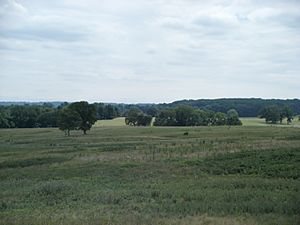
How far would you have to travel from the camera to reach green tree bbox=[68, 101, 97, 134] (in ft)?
280

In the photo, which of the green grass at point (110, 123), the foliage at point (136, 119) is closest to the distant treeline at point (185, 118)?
the foliage at point (136, 119)

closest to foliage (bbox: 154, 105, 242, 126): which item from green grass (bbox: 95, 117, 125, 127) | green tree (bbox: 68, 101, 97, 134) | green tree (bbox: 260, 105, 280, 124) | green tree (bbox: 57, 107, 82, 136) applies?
green tree (bbox: 260, 105, 280, 124)

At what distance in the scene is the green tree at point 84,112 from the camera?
280 feet

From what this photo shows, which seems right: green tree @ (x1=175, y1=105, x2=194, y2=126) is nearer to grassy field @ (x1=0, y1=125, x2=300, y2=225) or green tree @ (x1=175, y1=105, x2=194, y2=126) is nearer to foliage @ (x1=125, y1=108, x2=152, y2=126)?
foliage @ (x1=125, y1=108, x2=152, y2=126)

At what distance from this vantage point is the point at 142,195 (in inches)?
722

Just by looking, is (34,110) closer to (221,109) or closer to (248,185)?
(221,109)

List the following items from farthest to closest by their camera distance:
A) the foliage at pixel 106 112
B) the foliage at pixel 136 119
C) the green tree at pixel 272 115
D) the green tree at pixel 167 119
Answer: the foliage at pixel 106 112 < the green tree at pixel 167 119 < the green tree at pixel 272 115 < the foliage at pixel 136 119

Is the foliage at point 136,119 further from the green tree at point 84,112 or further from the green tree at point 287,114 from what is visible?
the green tree at point 84,112

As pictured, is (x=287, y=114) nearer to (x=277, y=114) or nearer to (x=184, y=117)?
(x=277, y=114)

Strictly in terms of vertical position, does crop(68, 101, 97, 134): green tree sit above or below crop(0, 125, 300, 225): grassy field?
above

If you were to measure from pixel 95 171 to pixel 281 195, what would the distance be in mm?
15852

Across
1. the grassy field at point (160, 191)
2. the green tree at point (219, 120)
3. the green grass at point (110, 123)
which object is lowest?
the grassy field at point (160, 191)

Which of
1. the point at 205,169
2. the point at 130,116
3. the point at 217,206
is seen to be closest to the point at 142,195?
the point at 217,206

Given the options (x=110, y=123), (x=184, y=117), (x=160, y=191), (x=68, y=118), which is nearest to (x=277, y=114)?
(x=184, y=117)
